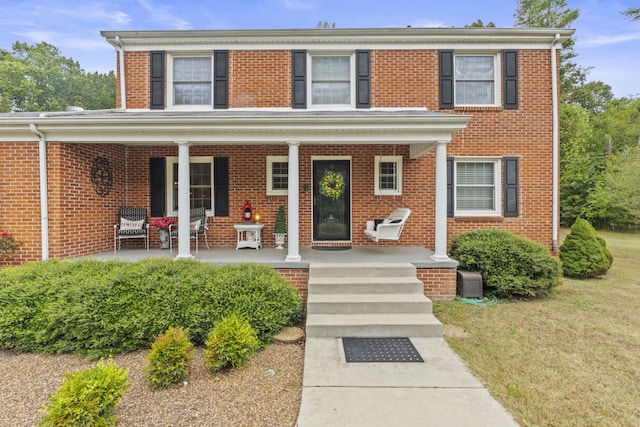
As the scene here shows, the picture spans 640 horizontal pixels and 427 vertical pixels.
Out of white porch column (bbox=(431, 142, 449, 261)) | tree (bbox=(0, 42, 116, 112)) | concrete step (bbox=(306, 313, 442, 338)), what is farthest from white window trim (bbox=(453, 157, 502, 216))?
tree (bbox=(0, 42, 116, 112))

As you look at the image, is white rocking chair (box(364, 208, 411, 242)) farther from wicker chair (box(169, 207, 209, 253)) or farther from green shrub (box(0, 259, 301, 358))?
wicker chair (box(169, 207, 209, 253))

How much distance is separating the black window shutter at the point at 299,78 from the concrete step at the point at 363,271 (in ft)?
13.9

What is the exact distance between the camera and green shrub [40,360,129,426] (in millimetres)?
2131

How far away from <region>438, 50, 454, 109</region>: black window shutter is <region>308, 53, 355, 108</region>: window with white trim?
7.22 feet

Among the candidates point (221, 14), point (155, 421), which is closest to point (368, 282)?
point (155, 421)

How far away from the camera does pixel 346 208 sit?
7230mm

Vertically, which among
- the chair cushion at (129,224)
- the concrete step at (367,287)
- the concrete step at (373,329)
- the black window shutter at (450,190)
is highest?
the black window shutter at (450,190)

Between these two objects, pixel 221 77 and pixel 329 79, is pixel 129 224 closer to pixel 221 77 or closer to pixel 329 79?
pixel 221 77

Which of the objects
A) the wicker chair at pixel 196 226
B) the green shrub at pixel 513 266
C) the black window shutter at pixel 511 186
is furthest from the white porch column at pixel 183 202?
the black window shutter at pixel 511 186

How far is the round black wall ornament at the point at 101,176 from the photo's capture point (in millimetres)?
6188

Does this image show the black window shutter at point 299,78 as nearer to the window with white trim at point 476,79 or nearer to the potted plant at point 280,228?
the potted plant at point 280,228

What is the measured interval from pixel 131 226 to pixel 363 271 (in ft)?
17.6

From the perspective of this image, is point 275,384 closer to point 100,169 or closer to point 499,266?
point 499,266

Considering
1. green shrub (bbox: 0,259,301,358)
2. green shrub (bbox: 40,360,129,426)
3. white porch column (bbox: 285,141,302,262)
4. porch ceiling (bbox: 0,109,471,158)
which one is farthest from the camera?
white porch column (bbox: 285,141,302,262)
